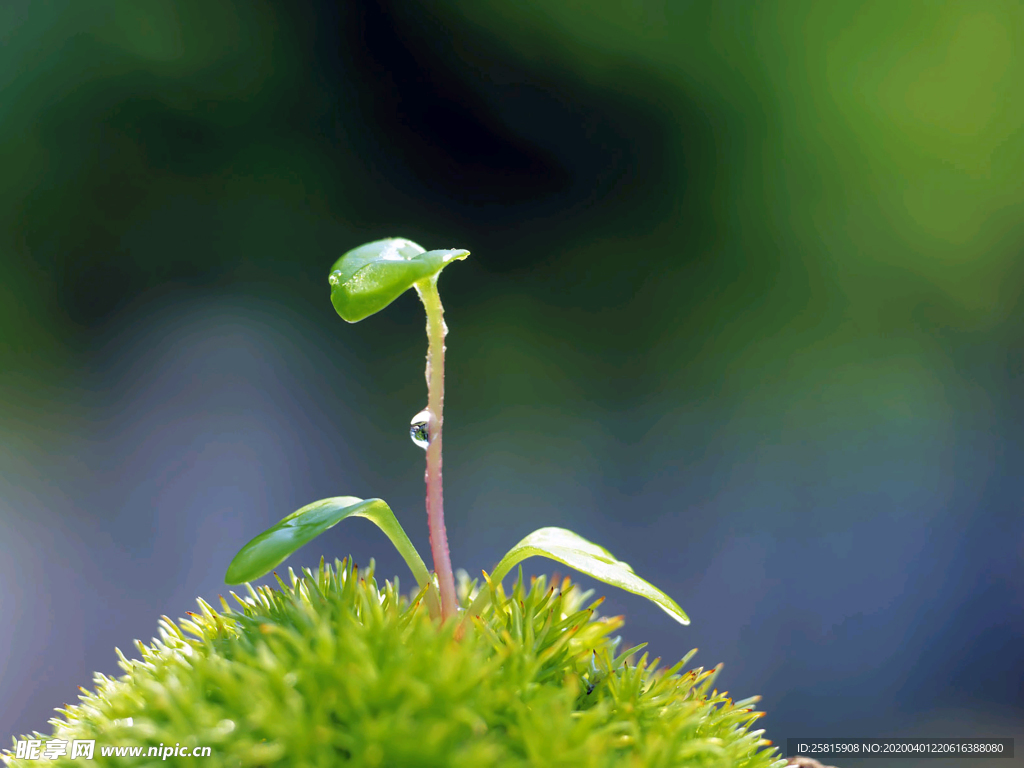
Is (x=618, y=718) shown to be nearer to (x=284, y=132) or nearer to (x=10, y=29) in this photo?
(x=284, y=132)

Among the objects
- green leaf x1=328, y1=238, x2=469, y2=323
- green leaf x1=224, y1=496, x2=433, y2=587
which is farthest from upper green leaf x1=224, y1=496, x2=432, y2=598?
green leaf x1=328, y1=238, x2=469, y2=323

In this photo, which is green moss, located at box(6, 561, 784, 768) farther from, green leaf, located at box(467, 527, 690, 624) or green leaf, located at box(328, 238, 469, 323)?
green leaf, located at box(328, 238, 469, 323)

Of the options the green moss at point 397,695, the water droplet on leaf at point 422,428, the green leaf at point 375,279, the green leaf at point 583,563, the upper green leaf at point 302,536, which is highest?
the green leaf at point 375,279

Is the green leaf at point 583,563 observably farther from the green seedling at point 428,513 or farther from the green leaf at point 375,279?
the green leaf at point 375,279

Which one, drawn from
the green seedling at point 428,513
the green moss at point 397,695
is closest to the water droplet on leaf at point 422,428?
the green seedling at point 428,513

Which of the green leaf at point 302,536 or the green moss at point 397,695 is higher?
the green leaf at point 302,536

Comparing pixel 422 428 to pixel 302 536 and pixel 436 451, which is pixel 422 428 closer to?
pixel 436 451

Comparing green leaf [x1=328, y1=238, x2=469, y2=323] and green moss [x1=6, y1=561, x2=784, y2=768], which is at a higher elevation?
green leaf [x1=328, y1=238, x2=469, y2=323]

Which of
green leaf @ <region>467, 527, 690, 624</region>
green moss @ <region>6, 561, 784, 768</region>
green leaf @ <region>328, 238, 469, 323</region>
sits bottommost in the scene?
green moss @ <region>6, 561, 784, 768</region>
